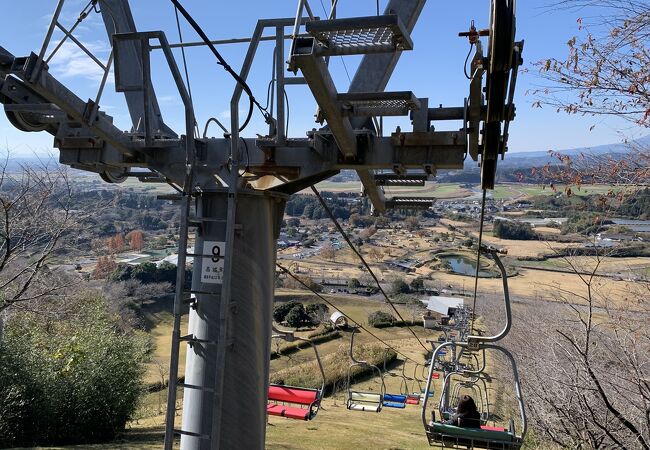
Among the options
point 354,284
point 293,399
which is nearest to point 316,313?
point 354,284

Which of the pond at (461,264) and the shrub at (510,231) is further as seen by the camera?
the pond at (461,264)

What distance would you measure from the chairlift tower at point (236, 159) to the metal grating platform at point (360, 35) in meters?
0.41

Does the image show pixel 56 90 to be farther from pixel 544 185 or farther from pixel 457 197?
pixel 457 197

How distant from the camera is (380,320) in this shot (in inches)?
1433

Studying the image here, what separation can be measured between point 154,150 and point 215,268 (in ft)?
3.62

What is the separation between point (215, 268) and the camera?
3812 mm

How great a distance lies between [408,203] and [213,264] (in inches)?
131

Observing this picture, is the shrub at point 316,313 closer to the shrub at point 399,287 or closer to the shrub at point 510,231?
the shrub at point 399,287

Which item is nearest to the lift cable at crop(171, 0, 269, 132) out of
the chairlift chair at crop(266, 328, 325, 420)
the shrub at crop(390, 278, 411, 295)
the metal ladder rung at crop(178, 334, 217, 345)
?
the metal ladder rung at crop(178, 334, 217, 345)

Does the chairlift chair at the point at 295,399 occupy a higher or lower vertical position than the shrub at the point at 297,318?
higher

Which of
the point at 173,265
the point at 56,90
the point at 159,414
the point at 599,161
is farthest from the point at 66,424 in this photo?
the point at 173,265

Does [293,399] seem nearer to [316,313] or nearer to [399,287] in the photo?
[316,313]

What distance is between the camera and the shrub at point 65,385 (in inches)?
418

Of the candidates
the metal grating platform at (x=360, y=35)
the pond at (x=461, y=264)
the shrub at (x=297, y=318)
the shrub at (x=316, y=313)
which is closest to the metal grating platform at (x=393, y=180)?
the metal grating platform at (x=360, y=35)
